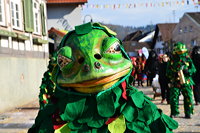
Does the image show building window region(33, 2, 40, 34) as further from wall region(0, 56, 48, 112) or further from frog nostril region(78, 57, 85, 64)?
frog nostril region(78, 57, 85, 64)

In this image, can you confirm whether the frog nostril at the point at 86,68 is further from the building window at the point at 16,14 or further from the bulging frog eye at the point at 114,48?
the building window at the point at 16,14

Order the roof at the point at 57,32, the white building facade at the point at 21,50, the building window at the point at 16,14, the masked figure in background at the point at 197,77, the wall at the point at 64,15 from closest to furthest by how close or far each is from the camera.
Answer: the masked figure in background at the point at 197,77
the white building facade at the point at 21,50
the building window at the point at 16,14
the roof at the point at 57,32
the wall at the point at 64,15

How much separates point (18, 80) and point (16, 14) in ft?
7.96

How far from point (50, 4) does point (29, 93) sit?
9212 mm

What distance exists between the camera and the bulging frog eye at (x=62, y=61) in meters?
2.25

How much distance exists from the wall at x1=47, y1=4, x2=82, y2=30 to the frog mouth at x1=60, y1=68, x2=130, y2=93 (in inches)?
712

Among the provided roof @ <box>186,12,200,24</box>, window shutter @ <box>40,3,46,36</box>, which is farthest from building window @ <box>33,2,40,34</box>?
roof @ <box>186,12,200,24</box>

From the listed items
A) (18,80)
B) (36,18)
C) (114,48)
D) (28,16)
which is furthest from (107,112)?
(36,18)

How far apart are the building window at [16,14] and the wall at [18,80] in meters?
1.22

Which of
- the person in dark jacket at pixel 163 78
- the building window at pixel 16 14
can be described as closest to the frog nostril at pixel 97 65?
the person in dark jacket at pixel 163 78

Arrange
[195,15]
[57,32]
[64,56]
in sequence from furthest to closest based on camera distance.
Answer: [195,15] → [57,32] → [64,56]

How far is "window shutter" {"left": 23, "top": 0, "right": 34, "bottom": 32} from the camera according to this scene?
1163 cm

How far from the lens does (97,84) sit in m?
2.15

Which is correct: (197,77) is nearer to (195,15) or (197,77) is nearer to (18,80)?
(18,80)
